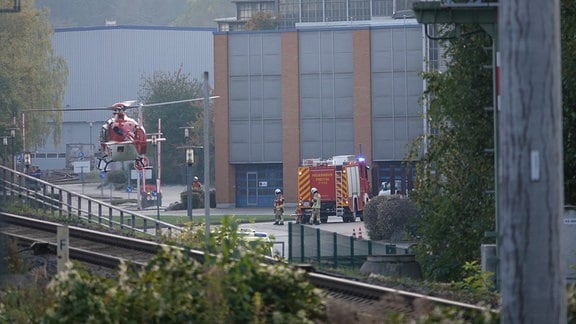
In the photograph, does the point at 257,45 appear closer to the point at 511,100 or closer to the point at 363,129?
the point at 363,129

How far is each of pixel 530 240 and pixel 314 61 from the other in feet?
216

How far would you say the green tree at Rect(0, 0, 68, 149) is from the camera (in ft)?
222

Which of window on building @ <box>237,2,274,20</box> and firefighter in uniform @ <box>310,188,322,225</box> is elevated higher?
window on building @ <box>237,2,274,20</box>

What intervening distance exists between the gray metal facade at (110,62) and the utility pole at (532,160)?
96.5m

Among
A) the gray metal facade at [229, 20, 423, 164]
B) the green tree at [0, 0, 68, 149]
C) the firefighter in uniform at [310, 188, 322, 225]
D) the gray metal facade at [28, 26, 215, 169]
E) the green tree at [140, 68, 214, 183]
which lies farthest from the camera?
the gray metal facade at [28, 26, 215, 169]

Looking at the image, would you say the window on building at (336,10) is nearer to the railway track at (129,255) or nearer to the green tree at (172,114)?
the green tree at (172,114)

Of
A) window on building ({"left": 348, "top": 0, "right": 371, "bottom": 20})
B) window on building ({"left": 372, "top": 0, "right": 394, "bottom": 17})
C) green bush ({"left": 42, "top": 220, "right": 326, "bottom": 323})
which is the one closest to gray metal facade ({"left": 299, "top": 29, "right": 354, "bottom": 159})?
window on building ({"left": 348, "top": 0, "right": 371, "bottom": 20})

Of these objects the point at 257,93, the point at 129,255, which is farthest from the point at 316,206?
the point at 129,255

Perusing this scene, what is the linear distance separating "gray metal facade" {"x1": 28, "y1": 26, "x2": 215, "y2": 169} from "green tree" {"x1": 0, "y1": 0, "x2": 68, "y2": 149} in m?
24.0

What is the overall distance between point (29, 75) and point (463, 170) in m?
50.9

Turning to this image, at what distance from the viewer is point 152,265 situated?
9.14 meters

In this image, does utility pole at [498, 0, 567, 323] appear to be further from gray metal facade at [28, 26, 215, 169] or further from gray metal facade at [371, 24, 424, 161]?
gray metal facade at [28, 26, 215, 169]

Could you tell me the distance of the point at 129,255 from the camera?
1800 cm

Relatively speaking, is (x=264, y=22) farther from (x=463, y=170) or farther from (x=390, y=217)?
(x=463, y=170)
